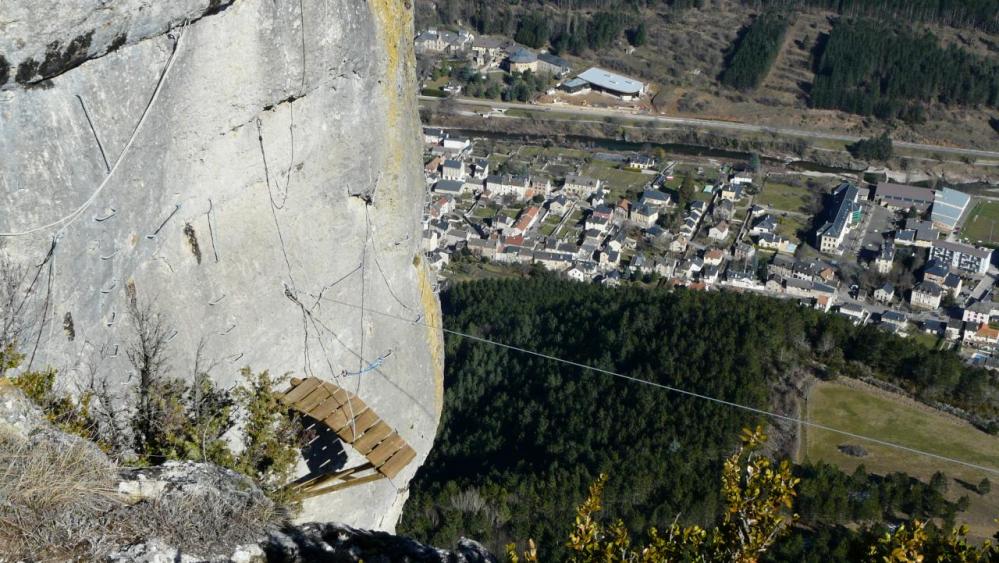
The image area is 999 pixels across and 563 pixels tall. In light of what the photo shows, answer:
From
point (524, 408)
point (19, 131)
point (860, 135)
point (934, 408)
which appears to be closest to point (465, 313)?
point (524, 408)

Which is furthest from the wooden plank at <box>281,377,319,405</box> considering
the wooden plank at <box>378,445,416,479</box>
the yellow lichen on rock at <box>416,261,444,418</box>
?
the yellow lichen on rock at <box>416,261,444,418</box>

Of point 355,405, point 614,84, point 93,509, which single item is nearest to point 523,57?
point 614,84

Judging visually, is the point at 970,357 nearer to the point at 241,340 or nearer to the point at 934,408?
the point at 934,408

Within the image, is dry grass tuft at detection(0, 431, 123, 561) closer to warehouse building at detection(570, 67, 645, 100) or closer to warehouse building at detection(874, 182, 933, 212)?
warehouse building at detection(874, 182, 933, 212)

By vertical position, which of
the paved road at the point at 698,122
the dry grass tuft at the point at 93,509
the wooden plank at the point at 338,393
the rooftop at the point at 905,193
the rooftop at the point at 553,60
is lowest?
the rooftop at the point at 905,193

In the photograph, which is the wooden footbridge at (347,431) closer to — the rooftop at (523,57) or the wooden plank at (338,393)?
the wooden plank at (338,393)

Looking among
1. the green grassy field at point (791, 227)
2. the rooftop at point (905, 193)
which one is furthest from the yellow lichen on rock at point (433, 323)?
the rooftop at point (905, 193)
